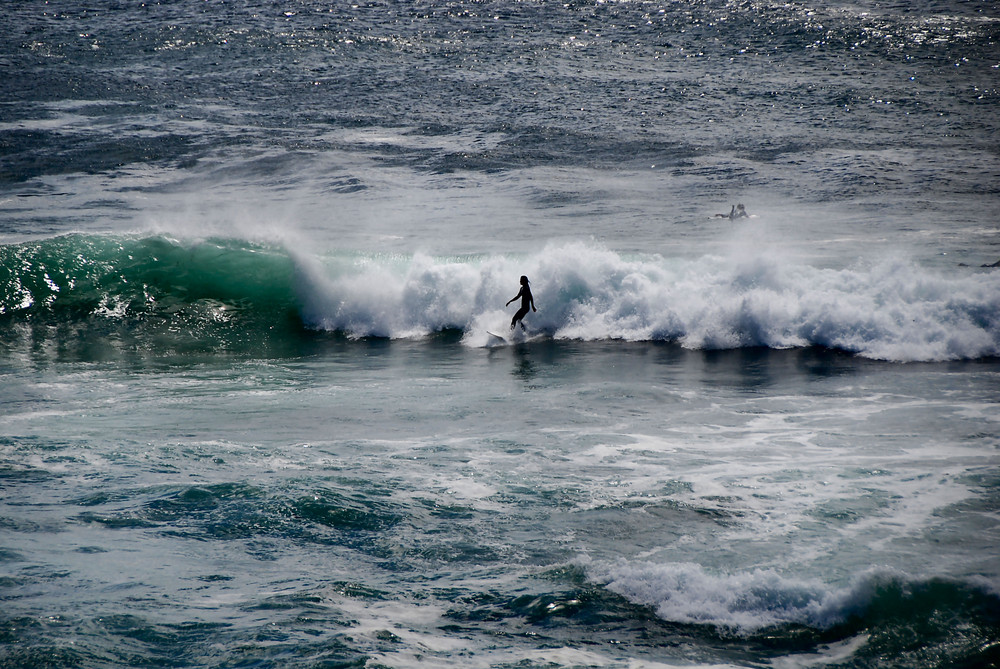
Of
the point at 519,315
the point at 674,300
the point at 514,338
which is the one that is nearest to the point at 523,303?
the point at 519,315

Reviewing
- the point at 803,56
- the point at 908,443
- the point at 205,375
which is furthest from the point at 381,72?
the point at 908,443

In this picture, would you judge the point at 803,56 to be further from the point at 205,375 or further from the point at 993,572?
the point at 993,572

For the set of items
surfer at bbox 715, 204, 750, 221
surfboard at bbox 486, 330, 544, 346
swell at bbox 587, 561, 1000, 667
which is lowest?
A: surfboard at bbox 486, 330, 544, 346

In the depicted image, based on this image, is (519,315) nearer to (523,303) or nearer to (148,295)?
(523,303)

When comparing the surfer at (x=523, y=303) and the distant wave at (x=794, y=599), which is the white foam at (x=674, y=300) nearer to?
the surfer at (x=523, y=303)

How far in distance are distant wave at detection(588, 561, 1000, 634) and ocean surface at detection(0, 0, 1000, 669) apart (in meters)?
0.02

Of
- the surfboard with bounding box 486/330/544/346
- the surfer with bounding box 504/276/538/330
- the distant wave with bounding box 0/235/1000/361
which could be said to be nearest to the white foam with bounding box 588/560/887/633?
the distant wave with bounding box 0/235/1000/361

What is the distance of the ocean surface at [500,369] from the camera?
4.62 m

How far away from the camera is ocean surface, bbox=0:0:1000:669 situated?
462cm

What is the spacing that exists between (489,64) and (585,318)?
27.3 metres

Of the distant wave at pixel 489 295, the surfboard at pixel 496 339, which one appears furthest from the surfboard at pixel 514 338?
the distant wave at pixel 489 295

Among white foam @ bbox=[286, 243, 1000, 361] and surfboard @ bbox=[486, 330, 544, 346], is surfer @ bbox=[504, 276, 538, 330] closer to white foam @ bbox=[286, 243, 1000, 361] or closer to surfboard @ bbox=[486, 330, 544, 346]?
surfboard @ bbox=[486, 330, 544, 346]

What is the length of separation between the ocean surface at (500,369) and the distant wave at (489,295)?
8 cm

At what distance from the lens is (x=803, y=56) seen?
3966cm
